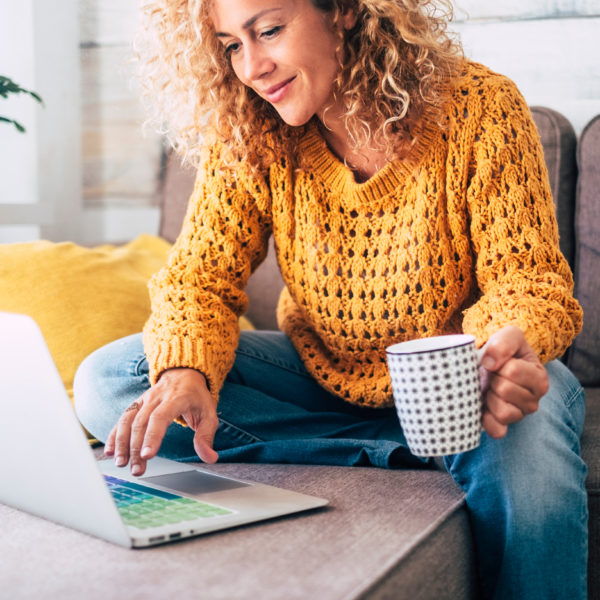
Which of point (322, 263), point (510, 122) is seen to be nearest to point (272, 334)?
point (322, 263)

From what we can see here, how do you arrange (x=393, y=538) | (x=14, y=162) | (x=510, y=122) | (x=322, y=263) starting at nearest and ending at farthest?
(x=393, y=538) → (x=510, y=122) → (x=322, y=263) → (x=14, y=162)

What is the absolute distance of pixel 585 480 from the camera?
0.98 m

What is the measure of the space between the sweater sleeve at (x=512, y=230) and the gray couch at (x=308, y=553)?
0.22 m

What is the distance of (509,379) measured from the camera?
81 centimetres

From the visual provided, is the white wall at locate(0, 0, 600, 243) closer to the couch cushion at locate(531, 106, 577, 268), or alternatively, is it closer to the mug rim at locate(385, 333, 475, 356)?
the couch cushion at locate(531, 106, 577, 268)

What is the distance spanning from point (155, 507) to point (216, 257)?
0.49 metres

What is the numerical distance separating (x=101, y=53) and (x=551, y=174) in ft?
4.47

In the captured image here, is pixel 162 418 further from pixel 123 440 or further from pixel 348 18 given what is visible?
pixel 348 18

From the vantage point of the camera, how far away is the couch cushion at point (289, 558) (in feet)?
2.14

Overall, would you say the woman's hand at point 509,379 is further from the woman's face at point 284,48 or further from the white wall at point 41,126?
the white wall at point 41,126

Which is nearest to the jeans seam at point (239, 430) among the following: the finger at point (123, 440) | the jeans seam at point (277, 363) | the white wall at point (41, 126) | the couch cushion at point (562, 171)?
the jeans seam at point (277, 363)

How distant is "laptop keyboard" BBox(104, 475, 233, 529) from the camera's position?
78cm

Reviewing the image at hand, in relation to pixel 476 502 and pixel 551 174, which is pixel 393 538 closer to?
pixel 476 502

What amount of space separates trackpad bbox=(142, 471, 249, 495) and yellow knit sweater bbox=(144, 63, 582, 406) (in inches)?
5.1
